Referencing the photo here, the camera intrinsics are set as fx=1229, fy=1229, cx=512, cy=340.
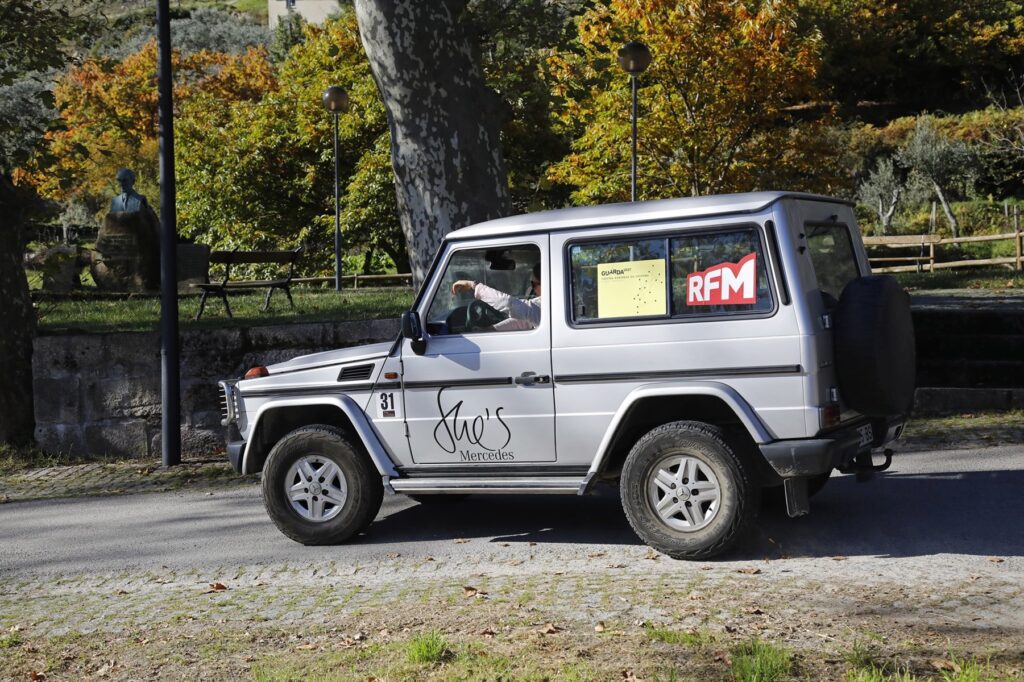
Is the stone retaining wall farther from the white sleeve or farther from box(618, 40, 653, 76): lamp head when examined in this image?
box(618, 40, 653, 76): lamp head

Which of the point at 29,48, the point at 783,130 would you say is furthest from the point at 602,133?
the point at 29,48

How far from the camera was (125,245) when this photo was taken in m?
20.0

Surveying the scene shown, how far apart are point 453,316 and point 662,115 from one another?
1931 centimetres

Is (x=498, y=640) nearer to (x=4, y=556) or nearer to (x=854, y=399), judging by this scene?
(x=854, y=399)

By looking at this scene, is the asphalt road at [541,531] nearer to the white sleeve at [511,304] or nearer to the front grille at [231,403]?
the front grille at [231,403]

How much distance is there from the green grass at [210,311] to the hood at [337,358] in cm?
507

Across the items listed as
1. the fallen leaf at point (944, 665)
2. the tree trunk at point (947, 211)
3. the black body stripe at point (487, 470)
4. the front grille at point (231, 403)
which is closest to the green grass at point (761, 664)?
the fallen leaf at point (944, 665)

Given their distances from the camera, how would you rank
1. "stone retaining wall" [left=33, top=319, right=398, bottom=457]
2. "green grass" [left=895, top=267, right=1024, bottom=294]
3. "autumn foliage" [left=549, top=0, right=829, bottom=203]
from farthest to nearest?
"autumn foliage" [left=549, top=0, right=829, bottom=203] < "green grass" [left=895, top=267, right=1024, bottom=294] < "stone retaining wall" [left=33, top=319, right=398, bottom=457]

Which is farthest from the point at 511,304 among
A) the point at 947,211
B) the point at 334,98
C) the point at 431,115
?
the point at 947,211

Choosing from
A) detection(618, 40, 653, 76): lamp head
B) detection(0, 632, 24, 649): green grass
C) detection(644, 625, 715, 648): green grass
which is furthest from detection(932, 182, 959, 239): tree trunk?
detection(0, 632, 24, 649): green grass

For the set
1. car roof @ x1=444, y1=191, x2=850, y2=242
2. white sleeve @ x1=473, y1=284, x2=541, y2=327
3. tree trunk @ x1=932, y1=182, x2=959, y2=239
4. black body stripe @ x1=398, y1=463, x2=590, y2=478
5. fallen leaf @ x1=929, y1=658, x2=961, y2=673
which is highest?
tree trunk @ x1=932, y1=182, x2=959, y2=239

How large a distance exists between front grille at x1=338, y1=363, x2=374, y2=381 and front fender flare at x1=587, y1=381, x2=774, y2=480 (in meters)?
1.60

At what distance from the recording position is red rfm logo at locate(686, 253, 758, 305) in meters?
6.85

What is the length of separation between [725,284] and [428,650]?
9.55 feet
